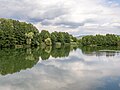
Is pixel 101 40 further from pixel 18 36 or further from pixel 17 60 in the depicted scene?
pixel 17 60

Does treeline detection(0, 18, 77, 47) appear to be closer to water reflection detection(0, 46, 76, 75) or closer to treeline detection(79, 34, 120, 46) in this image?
water reflection detection(0, 46, 76, 75)

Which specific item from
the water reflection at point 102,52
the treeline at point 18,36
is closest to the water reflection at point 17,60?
the water reflection at point 102,52

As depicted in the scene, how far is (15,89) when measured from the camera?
1781 centimetres

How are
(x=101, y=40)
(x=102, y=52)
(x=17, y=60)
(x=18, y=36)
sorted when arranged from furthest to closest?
(x=101, y=40), (x=18, y=36), (x=102, y=52), (x=17, y=60)

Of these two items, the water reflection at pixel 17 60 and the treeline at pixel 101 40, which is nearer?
the water reflection at pixel 17 60

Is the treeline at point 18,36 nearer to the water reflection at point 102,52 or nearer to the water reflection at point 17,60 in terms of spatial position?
the water reflection at point 17,60

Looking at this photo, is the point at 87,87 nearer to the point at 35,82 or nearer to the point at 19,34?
the point at 35,82

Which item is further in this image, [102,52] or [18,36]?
[18,36]

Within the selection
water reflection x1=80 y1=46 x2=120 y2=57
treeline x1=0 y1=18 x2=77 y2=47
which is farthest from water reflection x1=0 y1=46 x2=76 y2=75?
treeline x1=0 y1=18 x2=77 y2=47

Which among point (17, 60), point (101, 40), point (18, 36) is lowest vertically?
point (17, 60)

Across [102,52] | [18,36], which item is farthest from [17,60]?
[18,36]

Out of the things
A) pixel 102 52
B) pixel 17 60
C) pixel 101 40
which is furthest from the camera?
pixel 101 40

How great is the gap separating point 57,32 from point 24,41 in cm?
3920

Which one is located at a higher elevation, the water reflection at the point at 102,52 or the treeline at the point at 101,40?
the treeline at the point at 101,40
